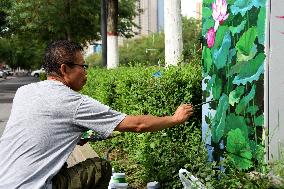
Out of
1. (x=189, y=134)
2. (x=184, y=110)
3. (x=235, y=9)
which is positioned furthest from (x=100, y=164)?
(x=189, y=134)

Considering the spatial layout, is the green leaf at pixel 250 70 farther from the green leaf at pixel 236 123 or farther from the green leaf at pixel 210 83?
the green leaf at pixel 210 83

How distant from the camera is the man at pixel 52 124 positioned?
3.34 metres

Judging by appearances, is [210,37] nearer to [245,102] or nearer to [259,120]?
[245,102]

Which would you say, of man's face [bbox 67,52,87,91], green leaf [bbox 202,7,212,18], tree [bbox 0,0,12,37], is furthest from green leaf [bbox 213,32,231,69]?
tree [bbox 0,0,12,37]

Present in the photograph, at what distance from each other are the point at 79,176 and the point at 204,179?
1.14 m

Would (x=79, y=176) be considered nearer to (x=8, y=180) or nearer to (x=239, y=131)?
(x=8, y=180)

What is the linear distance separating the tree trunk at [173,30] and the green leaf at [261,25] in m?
4.47

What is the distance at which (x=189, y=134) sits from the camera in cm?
565

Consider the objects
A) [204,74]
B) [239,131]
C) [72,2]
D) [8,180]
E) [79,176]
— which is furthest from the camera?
[72,2]

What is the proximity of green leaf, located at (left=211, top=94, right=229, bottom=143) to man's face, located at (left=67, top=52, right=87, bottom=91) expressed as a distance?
1493mm

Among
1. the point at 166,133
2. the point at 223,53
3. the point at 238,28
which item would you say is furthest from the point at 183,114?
the point at 166,133

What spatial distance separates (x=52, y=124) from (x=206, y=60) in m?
2.15

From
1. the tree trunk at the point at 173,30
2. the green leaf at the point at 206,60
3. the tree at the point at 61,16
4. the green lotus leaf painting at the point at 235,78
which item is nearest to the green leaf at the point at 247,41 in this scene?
the green lotus leaf painting at the point at 235,78

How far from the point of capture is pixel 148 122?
3.54 meters
